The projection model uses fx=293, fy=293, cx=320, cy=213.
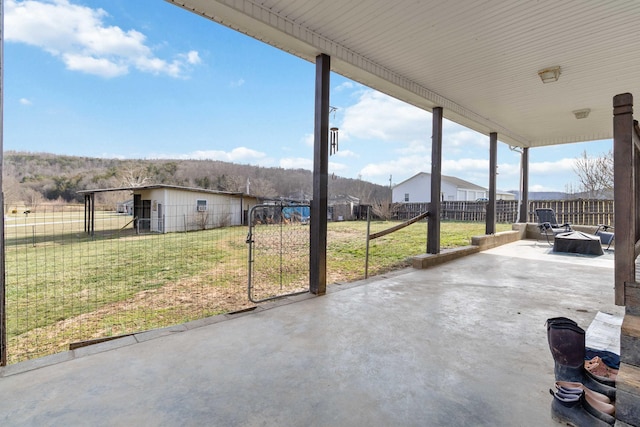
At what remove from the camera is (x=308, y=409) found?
A: 4.77 ft

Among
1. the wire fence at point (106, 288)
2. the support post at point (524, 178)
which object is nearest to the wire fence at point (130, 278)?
the wire fence at point (106, 288)

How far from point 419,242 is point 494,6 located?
6.39 m

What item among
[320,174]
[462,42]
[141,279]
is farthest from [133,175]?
[462,42]

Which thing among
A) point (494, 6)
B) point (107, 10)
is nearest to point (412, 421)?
point (494, 6)

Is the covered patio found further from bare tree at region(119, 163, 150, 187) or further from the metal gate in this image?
bare tree at region(119, 163, 150, 187)

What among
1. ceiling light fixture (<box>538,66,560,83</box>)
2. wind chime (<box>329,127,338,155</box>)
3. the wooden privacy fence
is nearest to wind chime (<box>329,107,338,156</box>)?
wind chime (<box>329,127,338,155</box>)

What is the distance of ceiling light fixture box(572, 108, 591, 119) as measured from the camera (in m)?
5.47

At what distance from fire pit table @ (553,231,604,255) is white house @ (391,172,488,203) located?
19.2 meters

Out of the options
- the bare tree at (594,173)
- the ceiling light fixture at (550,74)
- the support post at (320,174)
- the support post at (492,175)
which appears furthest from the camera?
the bare tree at (594,173)

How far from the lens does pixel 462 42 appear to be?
3264 millimetres

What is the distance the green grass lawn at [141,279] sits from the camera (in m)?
3.49

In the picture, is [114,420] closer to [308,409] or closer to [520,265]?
[308,409]

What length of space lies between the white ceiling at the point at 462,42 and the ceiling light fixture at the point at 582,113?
0.39 meters

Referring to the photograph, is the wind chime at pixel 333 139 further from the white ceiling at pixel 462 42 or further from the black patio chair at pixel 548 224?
the black patio chair at pixel 548 224
